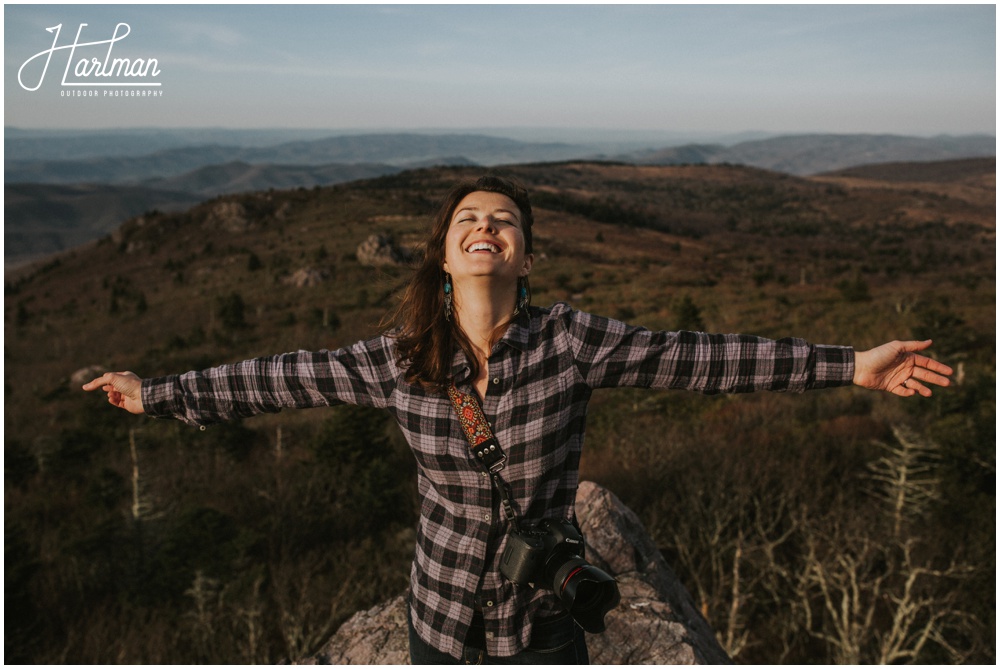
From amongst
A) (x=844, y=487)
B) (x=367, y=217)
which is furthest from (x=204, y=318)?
(x=844, y=487)

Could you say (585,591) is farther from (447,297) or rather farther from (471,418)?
(447,297)

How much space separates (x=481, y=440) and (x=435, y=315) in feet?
1.74

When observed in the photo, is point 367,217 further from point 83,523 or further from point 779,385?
point 779,385

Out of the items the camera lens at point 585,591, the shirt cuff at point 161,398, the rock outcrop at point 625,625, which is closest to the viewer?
the camera lens at point 585,591

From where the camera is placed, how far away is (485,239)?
2.25m

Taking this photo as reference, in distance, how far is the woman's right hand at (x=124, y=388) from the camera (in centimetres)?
254

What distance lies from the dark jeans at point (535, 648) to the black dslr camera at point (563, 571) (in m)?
0.22

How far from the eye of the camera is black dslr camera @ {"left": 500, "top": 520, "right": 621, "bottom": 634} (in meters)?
2.18

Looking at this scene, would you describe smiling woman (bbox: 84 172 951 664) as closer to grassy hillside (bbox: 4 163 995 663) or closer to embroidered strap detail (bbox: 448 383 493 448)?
embroidered strap detail (bbox: 448 383 493 448)

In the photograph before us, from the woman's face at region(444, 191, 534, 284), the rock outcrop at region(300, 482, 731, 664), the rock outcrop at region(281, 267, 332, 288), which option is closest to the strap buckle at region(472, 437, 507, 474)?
the woman's face at region(444, 191, 534, 284)

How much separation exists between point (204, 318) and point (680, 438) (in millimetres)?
34659

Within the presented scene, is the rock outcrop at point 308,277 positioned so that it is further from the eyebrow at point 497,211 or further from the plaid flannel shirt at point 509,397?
the eyebrow at point 497,211

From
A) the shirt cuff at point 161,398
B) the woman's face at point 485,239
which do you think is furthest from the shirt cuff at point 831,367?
the shirt cuff at point 161,398

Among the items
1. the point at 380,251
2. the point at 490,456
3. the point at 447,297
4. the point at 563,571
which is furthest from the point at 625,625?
the point at 380,251
